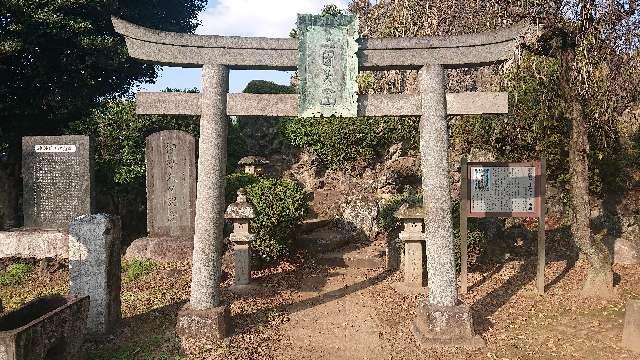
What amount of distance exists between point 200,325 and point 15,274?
6074 millimetres

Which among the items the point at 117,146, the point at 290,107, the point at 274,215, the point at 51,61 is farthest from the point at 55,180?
the point at 290,107

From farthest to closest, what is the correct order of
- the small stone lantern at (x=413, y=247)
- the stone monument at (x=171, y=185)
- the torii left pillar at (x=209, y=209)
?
1. the stone monument at (x=171, y=185)
2. the small stone lantern at (x=413, y=247)
3. the torii left pillar at (x=209, y=209)

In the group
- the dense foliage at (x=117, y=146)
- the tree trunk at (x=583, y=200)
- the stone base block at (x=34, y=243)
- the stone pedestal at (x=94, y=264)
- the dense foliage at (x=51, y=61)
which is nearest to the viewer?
the stone pedestal at (x=94, y=264)

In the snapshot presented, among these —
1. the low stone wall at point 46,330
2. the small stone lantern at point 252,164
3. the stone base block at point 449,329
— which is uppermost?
the small stone lantern at point 252,164

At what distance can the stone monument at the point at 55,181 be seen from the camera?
9.05 m

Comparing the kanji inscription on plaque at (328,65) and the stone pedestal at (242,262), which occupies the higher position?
the kanji inscription on plaque at (328,65)

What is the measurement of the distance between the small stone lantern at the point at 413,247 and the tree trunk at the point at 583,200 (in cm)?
293

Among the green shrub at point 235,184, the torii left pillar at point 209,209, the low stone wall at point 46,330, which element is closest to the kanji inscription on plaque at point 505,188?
the torii left pillar at point 209,209

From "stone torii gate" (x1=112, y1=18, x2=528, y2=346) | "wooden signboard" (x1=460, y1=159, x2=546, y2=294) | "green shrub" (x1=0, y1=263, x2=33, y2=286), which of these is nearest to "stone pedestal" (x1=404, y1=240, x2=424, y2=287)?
"wooden signboard" (x1=460, y1=159, x2=546, y2=294)

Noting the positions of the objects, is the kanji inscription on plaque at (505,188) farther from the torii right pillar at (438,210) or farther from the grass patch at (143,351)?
the grass patch at (143,351)

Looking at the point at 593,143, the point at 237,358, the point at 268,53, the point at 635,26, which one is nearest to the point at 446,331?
the point at 237,358

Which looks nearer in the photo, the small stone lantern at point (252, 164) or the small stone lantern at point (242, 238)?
the small stone lantern at point (242, 238)

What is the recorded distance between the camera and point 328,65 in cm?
639

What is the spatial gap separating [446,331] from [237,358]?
2.93 meters
